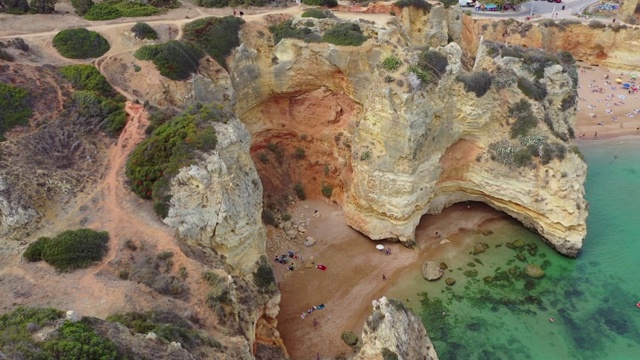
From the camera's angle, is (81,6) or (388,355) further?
(81,6)

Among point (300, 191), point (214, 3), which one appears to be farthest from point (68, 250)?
point (214, 3)

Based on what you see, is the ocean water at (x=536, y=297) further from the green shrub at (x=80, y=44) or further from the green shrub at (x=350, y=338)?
the green shrub at (x=80, y=44)

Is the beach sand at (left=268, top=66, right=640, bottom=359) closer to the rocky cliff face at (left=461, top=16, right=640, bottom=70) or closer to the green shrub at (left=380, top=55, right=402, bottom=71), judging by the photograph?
the green shrub at (left=380, top=55, right=402, bottom=71)

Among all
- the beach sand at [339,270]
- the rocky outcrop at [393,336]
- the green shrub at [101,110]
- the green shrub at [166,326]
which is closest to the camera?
the green shrub at [166,326]

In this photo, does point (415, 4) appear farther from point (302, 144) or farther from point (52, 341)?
point (52, 341)

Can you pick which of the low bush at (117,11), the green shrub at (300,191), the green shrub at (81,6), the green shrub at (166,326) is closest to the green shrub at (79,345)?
the green shrub at (166,326)

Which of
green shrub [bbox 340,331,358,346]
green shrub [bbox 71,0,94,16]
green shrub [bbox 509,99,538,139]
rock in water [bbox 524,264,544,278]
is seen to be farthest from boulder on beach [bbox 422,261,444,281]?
green shrub [bbox 71,0,94,16]

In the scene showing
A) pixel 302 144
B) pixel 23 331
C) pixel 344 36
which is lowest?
pixel 302 144
